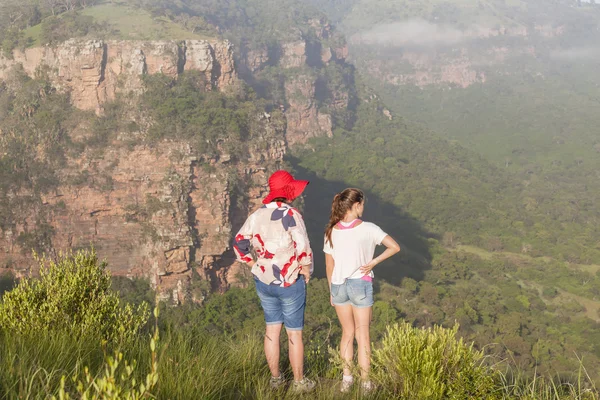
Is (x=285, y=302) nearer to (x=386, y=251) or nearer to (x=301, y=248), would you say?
(x=301, y=248)

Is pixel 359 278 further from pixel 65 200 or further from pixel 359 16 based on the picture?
pixel 359 16

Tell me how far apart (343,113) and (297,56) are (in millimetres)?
11116

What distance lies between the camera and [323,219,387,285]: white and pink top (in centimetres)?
424

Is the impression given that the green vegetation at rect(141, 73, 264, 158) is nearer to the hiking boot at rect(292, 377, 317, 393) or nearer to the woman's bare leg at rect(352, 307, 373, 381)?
the woman's bare leg at rect(352, 307, 373, 381)

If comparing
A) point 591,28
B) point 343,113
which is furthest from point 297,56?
point 591,28

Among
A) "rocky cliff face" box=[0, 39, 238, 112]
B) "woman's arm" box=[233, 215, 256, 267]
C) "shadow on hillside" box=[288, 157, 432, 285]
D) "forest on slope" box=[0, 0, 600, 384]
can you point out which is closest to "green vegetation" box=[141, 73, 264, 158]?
"forest on slope" box=[0, 0, 600, 384]

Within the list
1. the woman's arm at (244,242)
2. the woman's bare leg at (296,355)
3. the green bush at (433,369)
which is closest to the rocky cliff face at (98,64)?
the woman's arm at (244,242)

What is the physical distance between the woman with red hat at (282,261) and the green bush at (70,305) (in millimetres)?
1198

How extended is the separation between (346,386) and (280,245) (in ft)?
4.07

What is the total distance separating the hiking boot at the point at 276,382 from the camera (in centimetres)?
377

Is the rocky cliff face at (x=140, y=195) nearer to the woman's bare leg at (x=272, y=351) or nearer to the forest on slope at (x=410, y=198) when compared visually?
the forest on slope at (x=410, y=198)

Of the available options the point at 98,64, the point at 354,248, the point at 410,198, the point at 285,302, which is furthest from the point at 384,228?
the point at 285,302

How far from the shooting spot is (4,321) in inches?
160

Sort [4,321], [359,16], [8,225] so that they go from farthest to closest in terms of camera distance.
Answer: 1. [359,16]
2. [8,225]
3. [4,321]
